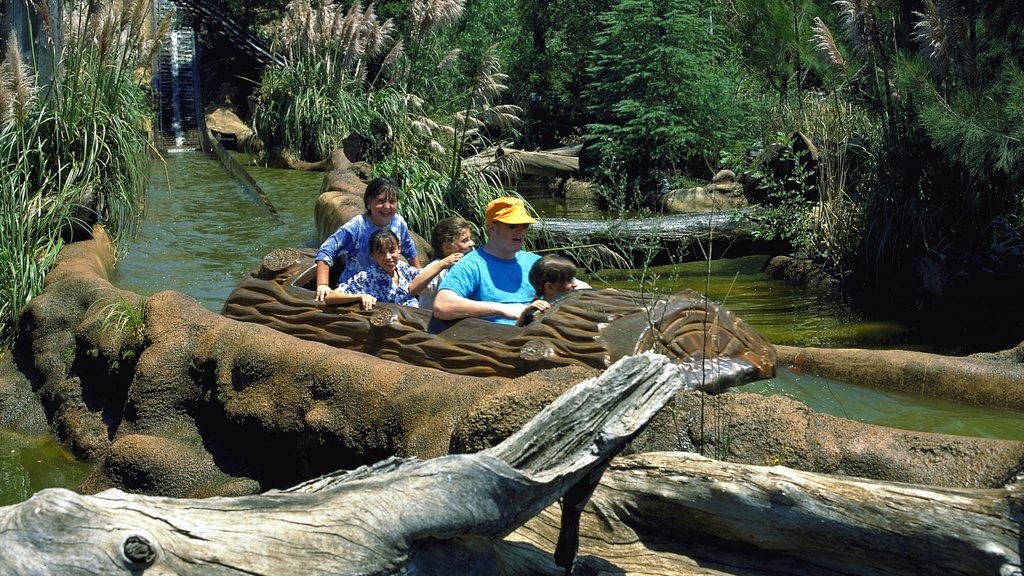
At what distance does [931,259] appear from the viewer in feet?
30.8

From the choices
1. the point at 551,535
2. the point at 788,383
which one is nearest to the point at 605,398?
the point at 551,535

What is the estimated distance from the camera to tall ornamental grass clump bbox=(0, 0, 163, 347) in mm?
7340

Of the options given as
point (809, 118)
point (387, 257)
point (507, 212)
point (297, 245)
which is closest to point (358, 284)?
point (387, 257)

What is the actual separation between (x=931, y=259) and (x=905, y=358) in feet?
10.6

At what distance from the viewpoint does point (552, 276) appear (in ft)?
18.2

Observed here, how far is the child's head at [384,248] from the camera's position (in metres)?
6.38

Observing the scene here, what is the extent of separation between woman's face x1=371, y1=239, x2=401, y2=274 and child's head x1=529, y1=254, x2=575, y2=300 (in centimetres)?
108

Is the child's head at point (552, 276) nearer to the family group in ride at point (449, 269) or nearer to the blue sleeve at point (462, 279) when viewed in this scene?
the family group in ride at point (449, 269)

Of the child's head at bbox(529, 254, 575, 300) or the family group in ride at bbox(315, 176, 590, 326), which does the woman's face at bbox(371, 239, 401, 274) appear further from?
the child's head at bbox(529, 254, 575, 300)

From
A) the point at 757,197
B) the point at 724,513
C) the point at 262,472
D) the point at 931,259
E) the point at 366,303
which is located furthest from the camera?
the point at 757,197

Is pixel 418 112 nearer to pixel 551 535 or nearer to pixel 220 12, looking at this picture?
pixel 551 535

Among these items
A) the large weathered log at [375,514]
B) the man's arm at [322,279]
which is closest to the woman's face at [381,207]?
the man's arm at [322,279]

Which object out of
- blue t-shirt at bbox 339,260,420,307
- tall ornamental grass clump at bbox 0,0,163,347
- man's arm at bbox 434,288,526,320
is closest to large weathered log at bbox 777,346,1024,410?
man's arm at bbox 434,288,526,320

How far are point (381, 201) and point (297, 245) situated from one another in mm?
4891
